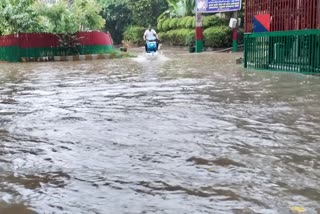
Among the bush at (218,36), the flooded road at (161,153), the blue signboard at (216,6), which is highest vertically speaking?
the blue signboard at (216,6)

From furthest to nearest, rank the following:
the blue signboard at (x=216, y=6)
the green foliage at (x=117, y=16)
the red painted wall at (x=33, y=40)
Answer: the green foliage at (x=117, y=16)
the blue signboard at (x=216, y=6)
the red painted wall at (x=33, y=40)

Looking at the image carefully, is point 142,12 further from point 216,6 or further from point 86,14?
point 86,14

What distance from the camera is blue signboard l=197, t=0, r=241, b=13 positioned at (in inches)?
1029

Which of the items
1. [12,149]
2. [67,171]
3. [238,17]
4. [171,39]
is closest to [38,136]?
[12,149]

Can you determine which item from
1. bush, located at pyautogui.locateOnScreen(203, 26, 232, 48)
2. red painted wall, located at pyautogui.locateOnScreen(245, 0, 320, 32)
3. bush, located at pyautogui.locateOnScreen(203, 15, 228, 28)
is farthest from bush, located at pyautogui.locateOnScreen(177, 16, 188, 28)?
red painted wall, located at pyautogui.locateOnScreen(245, 0, 320, 32)

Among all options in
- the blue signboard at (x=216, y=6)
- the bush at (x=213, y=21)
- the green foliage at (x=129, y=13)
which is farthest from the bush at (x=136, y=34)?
the blue signboard at (x=216, y=6)

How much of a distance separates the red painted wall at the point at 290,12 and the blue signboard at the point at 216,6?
38.7ft

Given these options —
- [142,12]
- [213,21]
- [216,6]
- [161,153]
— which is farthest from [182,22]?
[161,153]

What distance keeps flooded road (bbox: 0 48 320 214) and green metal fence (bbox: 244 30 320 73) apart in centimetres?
365

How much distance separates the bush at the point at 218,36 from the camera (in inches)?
1129

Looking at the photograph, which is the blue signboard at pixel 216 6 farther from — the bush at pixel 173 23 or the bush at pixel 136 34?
the bush at pixel 136 34

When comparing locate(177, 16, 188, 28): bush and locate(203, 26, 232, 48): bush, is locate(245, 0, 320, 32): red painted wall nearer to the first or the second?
locate(203, 26, 232, 48): bush

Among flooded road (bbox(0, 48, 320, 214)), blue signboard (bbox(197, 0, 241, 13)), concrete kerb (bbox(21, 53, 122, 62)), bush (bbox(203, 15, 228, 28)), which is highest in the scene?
blue signboard (bbox(197, 0, 241, 13))

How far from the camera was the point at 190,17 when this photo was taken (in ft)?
107
